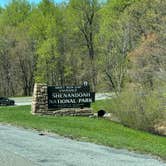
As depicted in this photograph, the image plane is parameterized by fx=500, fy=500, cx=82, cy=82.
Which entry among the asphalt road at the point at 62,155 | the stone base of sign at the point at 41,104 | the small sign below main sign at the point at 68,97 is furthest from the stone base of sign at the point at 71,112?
the asphalt road at the point at 62,155

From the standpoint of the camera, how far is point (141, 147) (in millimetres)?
15664

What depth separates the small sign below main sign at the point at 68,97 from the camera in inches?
1222

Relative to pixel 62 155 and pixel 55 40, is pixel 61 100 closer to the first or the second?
pixel 62 155

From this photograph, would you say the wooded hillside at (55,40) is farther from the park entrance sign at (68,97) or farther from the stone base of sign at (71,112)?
the stone base of sign at (71,112)

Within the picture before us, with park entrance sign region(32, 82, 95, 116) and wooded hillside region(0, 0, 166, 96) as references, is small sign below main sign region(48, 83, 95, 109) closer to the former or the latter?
park entrance sign region(32, 82, 95, 116)

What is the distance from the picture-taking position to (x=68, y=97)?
3148 centimetres

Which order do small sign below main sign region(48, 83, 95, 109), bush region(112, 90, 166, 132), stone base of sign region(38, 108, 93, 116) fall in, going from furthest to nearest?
small sign below main sign region(48, 83, 95, 109) < stone base of sign region(38, 108, 93, 116) < bush region(112, 90, 166, 132)

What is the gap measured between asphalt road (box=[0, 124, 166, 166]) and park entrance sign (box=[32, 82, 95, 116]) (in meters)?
14.3

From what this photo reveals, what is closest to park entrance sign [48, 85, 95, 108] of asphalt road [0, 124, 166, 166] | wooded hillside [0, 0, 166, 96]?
asphalt road [0, 124, 166, 166]

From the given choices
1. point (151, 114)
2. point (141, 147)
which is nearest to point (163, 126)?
point (151, 114)

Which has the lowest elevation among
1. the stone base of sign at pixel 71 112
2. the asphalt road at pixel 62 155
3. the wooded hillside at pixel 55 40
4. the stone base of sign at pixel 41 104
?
the asphalt road at pixel 62 155

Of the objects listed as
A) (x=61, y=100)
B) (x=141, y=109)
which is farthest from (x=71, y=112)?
(x=141, y=109)

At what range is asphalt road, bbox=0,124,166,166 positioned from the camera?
37.9ft

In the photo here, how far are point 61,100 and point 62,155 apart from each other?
18.6 metres
